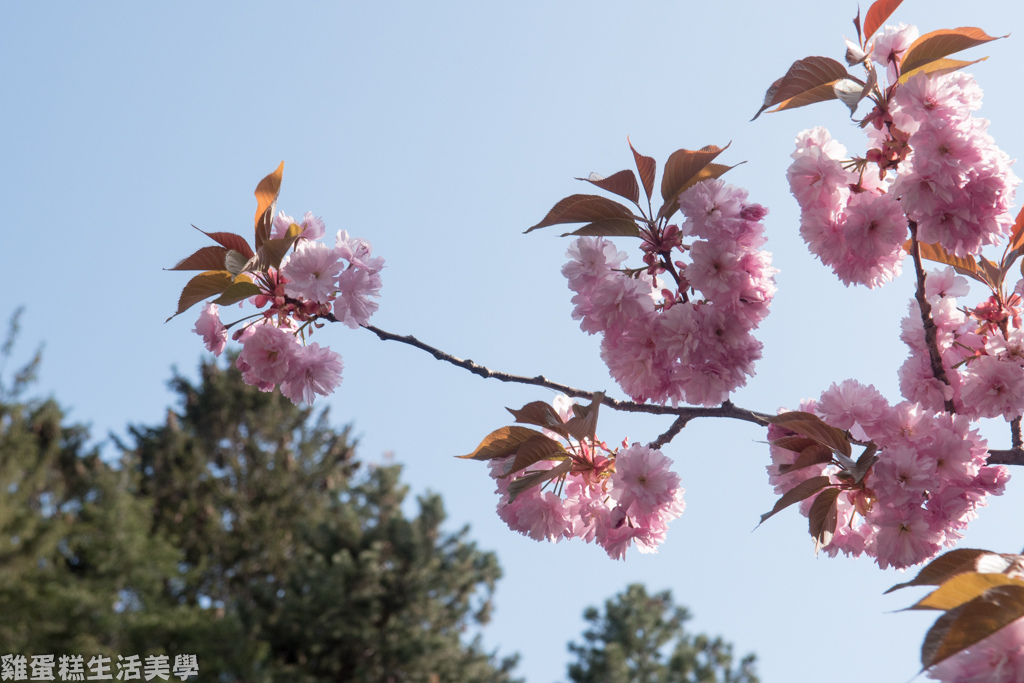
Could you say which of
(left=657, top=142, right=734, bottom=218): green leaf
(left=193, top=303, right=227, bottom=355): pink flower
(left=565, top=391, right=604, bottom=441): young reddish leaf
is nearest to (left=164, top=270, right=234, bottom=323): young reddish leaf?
(left=193, top=303, right=227, bottom=355): pink flower

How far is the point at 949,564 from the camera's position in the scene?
0.74m

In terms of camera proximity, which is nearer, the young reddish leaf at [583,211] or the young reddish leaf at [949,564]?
the young reddish leaf at [949,564]

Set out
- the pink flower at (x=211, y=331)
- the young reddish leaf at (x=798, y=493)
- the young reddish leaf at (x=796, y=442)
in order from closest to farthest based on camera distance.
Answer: the young reddish leaf at (x=798, y=493) → the young reddish leaf at (x=796, y=442) → the pink flower at (x=211, y=331)

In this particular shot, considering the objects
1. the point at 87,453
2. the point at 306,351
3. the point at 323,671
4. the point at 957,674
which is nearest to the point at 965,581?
the point at 957,674

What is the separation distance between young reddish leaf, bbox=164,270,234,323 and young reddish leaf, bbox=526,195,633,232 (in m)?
0.53

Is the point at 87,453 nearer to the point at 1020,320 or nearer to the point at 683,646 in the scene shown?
the point at 683,646

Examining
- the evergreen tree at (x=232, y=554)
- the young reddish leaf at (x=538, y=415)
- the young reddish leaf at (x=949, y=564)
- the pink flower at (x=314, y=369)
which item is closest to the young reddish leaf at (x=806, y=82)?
the young reddish leaf at (x=538, y=415)

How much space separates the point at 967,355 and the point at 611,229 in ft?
2.11

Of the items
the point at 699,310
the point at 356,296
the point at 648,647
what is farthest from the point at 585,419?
the point at 648,647

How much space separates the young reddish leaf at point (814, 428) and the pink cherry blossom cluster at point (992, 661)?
0.40m

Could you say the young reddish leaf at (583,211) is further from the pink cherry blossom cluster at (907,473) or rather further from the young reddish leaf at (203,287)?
the young reddish leaf at (203,287)

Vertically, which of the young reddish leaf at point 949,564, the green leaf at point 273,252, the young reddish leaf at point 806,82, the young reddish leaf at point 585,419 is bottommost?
the young reddish leaf at point 949,564

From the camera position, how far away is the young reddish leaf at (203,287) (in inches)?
52.3

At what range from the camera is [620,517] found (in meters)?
1.32
